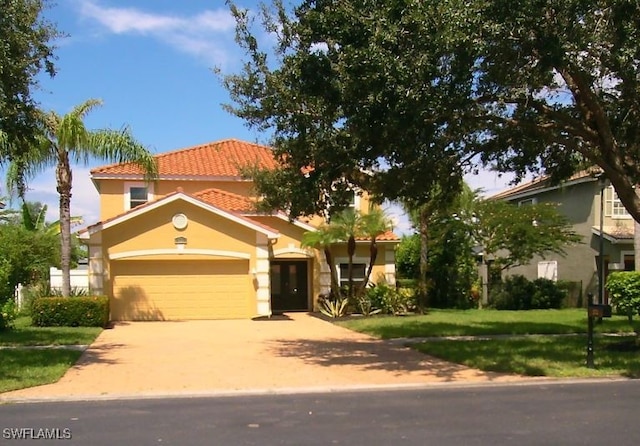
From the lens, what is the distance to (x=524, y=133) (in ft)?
45.9

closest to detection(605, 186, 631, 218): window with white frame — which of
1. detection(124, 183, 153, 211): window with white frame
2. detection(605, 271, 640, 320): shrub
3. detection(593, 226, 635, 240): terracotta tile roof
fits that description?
detection(593, 226, 635, 240): terracotta tile roof

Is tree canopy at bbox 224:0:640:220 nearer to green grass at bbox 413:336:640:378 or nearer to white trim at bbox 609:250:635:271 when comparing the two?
green grass at bbox 413:336:640:378

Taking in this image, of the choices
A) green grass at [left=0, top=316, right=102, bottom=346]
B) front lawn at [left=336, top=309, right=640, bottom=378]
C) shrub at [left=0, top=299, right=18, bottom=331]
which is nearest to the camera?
front lawn at [left=336, top=309, right=640, bottom=378]

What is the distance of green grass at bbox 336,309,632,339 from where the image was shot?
19.2m

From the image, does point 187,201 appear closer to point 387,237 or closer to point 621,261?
point 387,237

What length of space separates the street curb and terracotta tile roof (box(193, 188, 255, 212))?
49.8 ft

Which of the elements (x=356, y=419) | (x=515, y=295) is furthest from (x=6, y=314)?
(x=515, y=295)

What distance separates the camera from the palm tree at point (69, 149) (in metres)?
21.0

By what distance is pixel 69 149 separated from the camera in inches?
845

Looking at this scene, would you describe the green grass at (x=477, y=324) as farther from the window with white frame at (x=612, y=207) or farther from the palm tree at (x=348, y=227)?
the window with white frame at (x=612, y=207)

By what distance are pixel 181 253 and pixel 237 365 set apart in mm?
11297

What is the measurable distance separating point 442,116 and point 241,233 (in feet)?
48.2

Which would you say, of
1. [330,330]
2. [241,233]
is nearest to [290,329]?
[330,330]

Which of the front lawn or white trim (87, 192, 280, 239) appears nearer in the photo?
the front lawn
